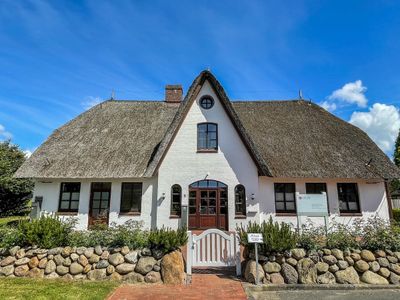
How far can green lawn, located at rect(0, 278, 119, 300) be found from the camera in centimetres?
607

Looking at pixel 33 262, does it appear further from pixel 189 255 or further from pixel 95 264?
pixel 189 255

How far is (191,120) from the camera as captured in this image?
1451 cm

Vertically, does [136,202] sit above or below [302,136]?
below

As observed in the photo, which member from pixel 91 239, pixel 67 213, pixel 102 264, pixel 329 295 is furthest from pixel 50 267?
pixel 329 295

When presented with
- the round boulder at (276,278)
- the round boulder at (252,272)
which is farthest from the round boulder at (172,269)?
the round boulder at (276,278)

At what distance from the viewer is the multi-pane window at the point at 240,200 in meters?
13.6

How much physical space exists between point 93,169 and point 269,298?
455 inches

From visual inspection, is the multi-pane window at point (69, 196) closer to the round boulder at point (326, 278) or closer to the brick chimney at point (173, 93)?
the brick chimney at point (173, 93)

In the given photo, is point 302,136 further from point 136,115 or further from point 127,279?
point 127,279

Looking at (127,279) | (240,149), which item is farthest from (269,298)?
(240,149)

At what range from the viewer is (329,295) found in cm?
654

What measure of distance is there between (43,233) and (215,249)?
554 cm

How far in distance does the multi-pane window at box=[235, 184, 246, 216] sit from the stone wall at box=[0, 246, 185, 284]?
6500 mm

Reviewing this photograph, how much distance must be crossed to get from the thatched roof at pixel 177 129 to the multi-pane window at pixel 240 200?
1.55 metres
